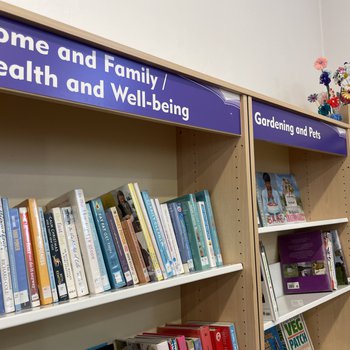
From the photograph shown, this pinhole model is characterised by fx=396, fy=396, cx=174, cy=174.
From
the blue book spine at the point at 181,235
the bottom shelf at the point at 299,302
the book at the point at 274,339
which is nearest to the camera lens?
the blue book spine at the point at 181,235

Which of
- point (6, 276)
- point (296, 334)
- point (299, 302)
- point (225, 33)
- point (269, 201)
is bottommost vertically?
point (296, 334)

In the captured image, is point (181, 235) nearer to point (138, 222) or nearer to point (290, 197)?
point (138, 222)

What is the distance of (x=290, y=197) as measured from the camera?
2.07m

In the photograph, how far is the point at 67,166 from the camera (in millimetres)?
1211

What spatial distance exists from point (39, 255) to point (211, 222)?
0.63 metres

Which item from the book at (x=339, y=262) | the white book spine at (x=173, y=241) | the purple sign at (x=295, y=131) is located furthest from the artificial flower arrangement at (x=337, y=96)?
the white book spine at (x=173, y=241)

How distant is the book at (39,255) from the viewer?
884mm

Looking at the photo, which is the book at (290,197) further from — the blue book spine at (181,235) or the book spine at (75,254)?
the book spine at (75,254)

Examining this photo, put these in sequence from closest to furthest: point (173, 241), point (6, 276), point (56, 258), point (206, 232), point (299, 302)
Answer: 1. point (6, 276)
2. point (56, 258)
3. point (173, 241)
4. point (206, 232)
5. point (299, 302)

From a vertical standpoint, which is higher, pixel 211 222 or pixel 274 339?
pixel 211 222

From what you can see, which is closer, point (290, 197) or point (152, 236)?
point (152, 236)

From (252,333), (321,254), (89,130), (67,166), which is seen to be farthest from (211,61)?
(252,333)

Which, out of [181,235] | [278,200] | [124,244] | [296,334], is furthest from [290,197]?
[124,244]

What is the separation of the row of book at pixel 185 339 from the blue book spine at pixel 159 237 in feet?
0.66
